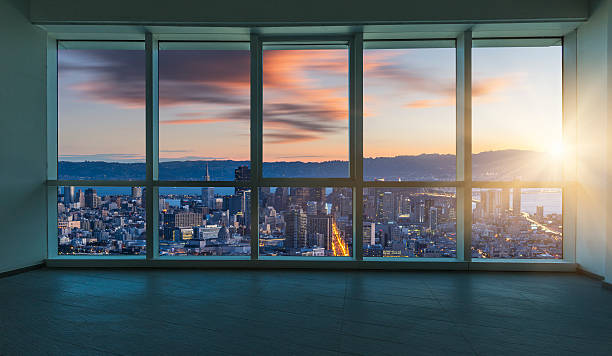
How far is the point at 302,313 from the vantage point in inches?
112

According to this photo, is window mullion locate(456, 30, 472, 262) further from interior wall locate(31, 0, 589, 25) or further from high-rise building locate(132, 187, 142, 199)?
high-rise building locate(132, 187, 142, 199)

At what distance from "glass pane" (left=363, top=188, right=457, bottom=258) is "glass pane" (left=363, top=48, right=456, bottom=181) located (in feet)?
1.12

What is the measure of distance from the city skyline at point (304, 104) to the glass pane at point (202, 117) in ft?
0.04

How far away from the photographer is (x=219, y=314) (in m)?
2.82

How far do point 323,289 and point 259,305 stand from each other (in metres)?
0.76

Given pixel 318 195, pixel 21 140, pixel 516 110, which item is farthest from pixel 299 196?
pixel 21 140

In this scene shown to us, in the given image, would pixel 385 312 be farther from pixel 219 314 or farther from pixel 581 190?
pixel 581 190

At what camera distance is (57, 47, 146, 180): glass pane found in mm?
4613

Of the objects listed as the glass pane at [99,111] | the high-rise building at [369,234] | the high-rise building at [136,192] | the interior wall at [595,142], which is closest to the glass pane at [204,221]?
the high-rise building at [136,192]

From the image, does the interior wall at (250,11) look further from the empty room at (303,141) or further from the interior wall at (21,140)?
the interior wall at (21,140)

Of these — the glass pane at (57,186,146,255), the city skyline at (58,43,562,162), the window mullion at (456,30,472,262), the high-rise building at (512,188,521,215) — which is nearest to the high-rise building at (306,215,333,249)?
the city skyline at (58,43,562,162)

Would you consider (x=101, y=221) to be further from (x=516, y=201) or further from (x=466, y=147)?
(x=516, y=201)

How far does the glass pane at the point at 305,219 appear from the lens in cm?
451

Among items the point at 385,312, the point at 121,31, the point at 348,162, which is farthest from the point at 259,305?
the point at 121,31
